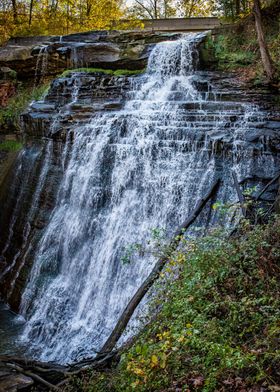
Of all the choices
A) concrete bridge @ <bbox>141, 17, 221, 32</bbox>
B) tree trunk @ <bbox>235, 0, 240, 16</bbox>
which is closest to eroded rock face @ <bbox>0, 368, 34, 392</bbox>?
tree trunk @ <bbox>235, 0, 240, 16</bbox>

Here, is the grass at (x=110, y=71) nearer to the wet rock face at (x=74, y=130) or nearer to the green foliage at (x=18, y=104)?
the wet rock face at (x=74, y=130)

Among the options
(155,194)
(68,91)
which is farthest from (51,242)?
(68,91)

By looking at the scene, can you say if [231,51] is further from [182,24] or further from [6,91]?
[182,24]

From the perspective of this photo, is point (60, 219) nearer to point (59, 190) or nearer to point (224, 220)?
point (59, 190)

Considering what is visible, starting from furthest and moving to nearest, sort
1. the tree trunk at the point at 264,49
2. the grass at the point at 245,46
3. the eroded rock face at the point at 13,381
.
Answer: the grass at the point at 245,46 < the tree trunk at the point at 264,49 < the eroded rock face at the point at 13,381

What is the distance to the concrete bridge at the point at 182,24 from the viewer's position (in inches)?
946

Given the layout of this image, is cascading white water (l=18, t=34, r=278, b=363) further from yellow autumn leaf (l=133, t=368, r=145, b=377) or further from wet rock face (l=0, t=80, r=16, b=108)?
wet rock face (l=0, t=80, r=16, b=108)

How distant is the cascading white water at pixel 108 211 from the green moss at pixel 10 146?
10.7 feet

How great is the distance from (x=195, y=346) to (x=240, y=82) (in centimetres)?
1046

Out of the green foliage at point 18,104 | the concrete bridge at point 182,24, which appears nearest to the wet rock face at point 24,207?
the green foliage at point 18,104

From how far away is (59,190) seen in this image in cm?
1112

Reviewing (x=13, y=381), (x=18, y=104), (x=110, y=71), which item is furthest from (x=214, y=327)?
(x=18, y=104)

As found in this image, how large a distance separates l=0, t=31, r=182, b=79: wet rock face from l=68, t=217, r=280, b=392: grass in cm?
1172

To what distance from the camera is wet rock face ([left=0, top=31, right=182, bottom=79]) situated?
15.8m
